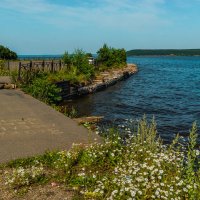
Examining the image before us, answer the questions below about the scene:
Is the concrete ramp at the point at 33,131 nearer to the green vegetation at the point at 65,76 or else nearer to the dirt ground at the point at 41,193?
the dirt ground at the point at 41,193

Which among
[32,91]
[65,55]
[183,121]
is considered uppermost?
[65,55]

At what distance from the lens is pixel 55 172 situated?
732 cm

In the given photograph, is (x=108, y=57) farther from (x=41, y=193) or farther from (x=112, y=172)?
(x=41, y=193)

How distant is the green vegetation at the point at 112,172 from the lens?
591 cm

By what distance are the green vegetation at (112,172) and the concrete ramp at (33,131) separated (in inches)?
27.8

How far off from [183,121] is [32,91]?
318 inches

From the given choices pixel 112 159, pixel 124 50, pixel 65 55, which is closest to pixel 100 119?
pixel 112 159

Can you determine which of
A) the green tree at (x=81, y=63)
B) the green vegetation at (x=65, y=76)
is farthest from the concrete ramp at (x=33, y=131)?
the green tree at (x=81, y=63)

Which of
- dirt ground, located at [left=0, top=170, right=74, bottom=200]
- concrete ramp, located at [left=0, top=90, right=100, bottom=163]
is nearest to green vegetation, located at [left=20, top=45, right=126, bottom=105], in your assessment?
concrete ramp, located at [left=0, top=90, right=100, bottom=163]

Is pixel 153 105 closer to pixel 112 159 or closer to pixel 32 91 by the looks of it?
pixel 32 91

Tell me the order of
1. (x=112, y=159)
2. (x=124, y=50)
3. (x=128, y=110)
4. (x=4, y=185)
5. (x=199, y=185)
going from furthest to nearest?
(x=124, y=50) < (x=128, y=110) < (x=112, y=159) < (x=4, y=185) < (x=199, y=185)

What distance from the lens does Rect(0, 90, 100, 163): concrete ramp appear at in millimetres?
8797

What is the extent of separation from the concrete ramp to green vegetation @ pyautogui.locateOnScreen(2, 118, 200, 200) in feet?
2.32

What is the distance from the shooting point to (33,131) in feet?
34.6
